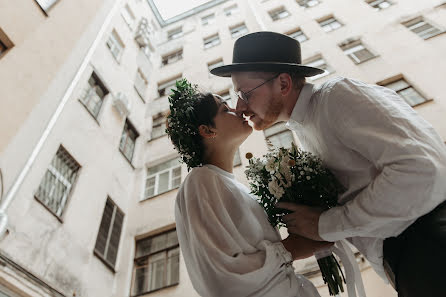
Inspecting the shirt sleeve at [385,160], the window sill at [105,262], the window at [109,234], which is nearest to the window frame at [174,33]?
the window at [109,234]

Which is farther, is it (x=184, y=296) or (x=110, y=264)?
(x=110, y=264)

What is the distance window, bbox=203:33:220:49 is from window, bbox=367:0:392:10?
745cm

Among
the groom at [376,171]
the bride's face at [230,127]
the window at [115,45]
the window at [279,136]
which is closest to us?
the groom at [376,171]

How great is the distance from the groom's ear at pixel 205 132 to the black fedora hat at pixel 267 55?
1.70 ft

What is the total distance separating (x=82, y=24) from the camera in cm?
1016

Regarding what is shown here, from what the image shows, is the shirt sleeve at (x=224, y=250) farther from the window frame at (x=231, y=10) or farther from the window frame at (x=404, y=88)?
the window frame at (x=231, y=10)

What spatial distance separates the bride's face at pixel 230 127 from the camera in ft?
9.61

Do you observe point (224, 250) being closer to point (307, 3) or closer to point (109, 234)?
point (109, 234)

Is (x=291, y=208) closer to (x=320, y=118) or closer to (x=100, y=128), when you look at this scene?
(x=320, y=118)

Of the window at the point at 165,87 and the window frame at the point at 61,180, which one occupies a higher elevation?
the window at the point at 165,87

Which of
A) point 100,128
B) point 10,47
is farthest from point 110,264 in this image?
point 10,47

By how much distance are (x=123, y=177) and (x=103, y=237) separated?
2573 millimetres

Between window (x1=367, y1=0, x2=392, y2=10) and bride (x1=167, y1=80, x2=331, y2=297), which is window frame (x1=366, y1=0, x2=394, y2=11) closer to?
window (x1=367, y1=0, x2=392, y2=10)

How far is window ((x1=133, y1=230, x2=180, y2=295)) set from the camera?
863 centimetres
